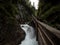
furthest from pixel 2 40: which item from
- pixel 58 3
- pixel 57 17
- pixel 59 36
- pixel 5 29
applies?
pixel 59 36

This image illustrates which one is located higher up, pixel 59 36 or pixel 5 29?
pixel 59 36

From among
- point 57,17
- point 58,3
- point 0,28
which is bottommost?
point 0,28

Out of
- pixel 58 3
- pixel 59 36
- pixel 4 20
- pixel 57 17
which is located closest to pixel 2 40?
pixel 4 20

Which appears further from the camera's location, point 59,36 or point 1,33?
point 1,33

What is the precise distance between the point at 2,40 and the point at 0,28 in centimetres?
78

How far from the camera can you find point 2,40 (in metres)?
7.84

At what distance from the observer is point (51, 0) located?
35.6ft

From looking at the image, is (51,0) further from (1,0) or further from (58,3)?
(1,0)

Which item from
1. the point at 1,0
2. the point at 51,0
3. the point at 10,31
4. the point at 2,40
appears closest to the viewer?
the point at 2,40

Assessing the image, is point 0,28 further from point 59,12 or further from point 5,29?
point 59,12

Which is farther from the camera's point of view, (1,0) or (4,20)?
(1,0)

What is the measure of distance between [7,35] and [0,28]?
59 centimetres

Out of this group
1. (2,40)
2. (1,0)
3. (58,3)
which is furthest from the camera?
(1,0)

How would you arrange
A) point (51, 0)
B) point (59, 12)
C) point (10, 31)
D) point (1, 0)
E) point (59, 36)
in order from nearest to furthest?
1. point (59, 36)
2. point (59, 12)
3. point (10, 31)
4. point (51, 0)
5. point (1, 0)
